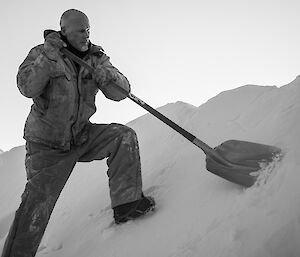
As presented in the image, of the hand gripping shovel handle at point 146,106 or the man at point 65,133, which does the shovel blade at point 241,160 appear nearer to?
the hand gripping shovel handle at point 146,106

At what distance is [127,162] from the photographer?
2770mm

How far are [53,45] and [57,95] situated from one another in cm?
40

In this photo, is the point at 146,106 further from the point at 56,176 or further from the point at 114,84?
the point at 56,176

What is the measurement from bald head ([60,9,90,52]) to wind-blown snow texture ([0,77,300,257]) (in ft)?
4.74

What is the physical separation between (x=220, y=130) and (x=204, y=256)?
71.1 inches

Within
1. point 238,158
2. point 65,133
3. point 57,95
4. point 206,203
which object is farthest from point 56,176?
point 238,158

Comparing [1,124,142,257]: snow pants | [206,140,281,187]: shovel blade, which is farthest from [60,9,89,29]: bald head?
[206,140,281,187]: shovel blade

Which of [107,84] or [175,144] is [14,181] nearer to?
[175,144]

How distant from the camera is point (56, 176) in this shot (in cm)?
275

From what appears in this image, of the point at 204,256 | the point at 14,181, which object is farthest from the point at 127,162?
the point at 14,181

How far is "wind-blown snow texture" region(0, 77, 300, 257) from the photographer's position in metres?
1.89

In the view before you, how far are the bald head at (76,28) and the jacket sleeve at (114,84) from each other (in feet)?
0.78

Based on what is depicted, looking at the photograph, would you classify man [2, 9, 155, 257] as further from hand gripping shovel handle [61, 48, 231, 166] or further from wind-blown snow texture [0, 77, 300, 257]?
wind-blown snow texture [0, 77, 300, 257]

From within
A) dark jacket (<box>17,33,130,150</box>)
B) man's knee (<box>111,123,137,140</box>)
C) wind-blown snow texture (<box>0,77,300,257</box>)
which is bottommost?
wind-blown snow texture (<box>0,77,300,257</box>)
